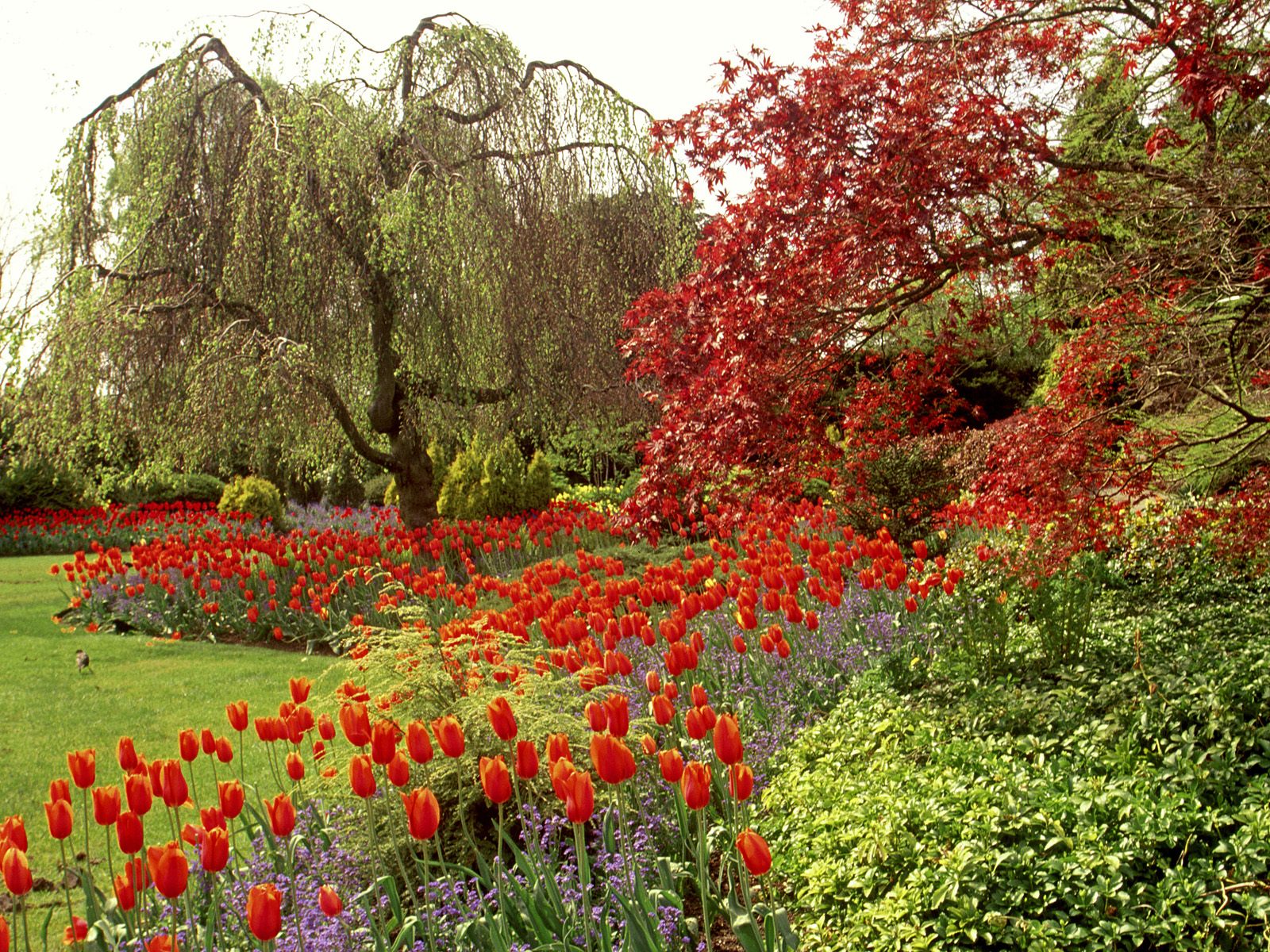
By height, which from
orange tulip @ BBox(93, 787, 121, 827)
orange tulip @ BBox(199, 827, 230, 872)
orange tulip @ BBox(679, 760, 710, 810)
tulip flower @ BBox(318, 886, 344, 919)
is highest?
orange tulip @ BBox(679, 760, 710, 810)

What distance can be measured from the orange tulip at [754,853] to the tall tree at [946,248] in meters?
2.62

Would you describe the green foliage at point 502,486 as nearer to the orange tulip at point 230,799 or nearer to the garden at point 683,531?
the garden at point 683,531

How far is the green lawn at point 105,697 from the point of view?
17.5 feet

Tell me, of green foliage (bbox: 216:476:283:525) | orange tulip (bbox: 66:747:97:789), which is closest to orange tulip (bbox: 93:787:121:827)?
orange tulip (bbox: 66:747:97:789)

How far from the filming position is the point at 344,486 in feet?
65.5

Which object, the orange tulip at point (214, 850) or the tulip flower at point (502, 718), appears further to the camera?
the tulip flower at point (502, 718)

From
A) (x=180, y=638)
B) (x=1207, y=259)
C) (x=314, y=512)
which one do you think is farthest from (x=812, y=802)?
(x=314, y=512)

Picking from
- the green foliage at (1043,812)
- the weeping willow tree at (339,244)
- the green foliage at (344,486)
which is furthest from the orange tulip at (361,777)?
the green foliage at (344,486)

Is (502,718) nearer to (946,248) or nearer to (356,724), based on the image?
(356,724)

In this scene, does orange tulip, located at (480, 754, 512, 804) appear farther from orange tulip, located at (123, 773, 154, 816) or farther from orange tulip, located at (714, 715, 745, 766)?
orange tulip, located at (123, 773, 154, 816)

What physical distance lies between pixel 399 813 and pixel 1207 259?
419 cm

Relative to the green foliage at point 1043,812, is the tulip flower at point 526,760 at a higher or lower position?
higher

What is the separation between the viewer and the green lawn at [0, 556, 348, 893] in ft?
17.5

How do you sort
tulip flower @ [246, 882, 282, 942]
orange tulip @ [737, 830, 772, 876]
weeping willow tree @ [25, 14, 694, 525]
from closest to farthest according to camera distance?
tulip flower @ [246, 882, 282, 942] < orange tulip @ [737, 830, 772, 876] < weeping willow tree @ [25, 14, 694, 525]
